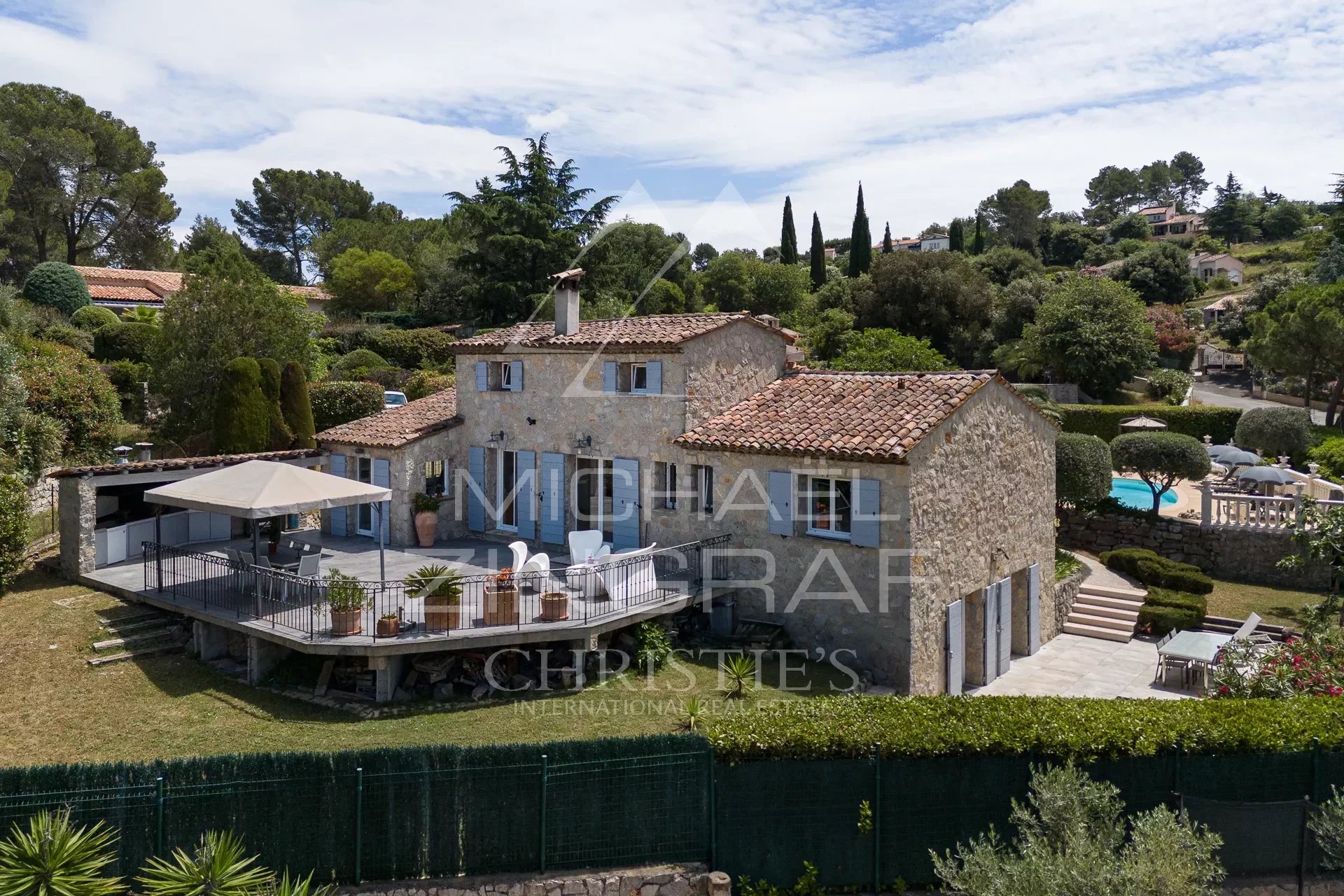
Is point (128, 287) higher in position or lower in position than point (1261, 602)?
higher

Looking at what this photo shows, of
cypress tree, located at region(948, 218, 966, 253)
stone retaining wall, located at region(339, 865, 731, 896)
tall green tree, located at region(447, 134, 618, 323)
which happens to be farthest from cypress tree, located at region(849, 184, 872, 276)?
stone retaining wall, located at region(339, 865, 731, 896)

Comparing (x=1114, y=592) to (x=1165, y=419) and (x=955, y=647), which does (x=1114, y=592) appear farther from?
(x=1165, y=419)

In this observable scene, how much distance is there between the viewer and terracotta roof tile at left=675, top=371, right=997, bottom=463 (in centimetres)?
1638

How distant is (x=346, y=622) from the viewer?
14.6 metres

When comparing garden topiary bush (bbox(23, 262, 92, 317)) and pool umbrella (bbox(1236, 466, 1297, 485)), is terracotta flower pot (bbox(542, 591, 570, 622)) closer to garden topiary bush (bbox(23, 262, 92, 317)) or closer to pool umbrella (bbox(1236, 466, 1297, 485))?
pool umbrella (bbox(1236, 466, 1297, 485))

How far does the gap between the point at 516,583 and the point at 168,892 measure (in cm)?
728

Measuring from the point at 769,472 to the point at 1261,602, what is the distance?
1582 cm

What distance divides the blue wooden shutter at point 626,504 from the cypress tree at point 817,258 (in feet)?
174

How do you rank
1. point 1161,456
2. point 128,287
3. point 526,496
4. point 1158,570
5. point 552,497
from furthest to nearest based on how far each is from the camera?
point 128,287
point 1161,456
point 1158,570
point 526,496
point 552,497

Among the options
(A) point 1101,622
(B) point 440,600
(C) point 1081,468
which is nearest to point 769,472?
(B) point 440,600

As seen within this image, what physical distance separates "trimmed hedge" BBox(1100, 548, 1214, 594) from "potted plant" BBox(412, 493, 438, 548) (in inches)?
744

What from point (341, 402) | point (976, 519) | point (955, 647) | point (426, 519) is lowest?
point (955, 647)

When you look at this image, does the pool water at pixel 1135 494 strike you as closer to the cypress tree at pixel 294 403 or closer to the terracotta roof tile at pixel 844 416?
the terracotta roof tile at pixel 844 416

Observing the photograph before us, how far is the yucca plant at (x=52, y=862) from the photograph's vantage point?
877cm
